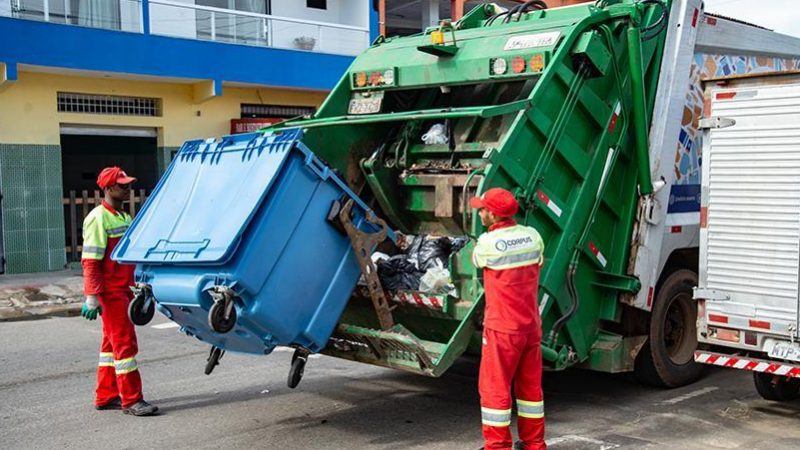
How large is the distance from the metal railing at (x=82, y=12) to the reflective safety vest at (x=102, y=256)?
8.79 m

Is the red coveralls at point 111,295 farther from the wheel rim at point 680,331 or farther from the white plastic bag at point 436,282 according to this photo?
the wheel rim at point 680,331

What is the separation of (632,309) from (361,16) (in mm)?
14135

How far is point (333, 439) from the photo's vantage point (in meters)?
5.17

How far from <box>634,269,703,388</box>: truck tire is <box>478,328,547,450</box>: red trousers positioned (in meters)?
1.81

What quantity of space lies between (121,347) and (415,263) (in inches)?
80.4

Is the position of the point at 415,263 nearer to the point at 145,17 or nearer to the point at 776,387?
the point at 776,387

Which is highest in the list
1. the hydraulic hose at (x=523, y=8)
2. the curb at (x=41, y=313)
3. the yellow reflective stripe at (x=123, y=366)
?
the hydraulic hose at (x=523, y=8)

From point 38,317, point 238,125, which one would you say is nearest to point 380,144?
point 38,317

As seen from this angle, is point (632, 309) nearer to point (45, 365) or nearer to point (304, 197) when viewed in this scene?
point (304, 197)

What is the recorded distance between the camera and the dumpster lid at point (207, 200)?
15.5 ft

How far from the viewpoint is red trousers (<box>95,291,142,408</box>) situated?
5.81 meters

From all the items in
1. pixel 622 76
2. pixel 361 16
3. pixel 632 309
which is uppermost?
pixel 361 16

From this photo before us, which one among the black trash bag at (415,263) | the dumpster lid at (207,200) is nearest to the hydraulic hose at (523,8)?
the black trash bag at (415,263)

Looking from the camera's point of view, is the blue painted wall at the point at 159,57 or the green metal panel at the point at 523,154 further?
the blue painted wall at the point at 159,57
